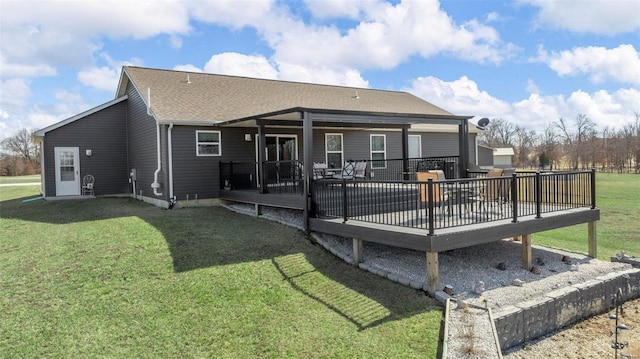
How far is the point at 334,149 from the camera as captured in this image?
14859 mm

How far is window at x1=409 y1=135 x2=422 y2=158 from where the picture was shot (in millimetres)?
17031

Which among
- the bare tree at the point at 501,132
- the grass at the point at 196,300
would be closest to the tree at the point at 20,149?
the grass at the point at 196,300

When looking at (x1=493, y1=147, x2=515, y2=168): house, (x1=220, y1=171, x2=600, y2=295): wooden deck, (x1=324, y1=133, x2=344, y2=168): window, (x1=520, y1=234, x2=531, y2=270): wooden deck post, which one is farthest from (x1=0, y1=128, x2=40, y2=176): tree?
(x1=493, y1=147, x2=515, y2=168): house

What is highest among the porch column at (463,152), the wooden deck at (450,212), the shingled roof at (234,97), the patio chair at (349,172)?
the shingled roof at (234,97)

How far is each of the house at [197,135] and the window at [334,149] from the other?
0.12 ft

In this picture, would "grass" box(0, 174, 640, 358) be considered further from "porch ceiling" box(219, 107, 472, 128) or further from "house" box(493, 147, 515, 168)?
"house" box(493, 147, 515, 168)

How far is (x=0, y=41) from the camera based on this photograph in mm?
14359

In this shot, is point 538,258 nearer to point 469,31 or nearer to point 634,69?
point 469,31

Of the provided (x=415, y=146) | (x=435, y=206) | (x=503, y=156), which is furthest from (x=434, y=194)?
(x=503, y=156)

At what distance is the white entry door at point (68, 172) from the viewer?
1416 centimetres

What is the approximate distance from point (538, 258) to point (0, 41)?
18.5m

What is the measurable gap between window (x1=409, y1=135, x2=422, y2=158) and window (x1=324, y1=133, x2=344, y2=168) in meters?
3.76

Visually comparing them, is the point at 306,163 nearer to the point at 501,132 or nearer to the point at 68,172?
the point at 68,172

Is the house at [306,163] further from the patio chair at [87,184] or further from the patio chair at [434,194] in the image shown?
the patio chair at [87,184]
